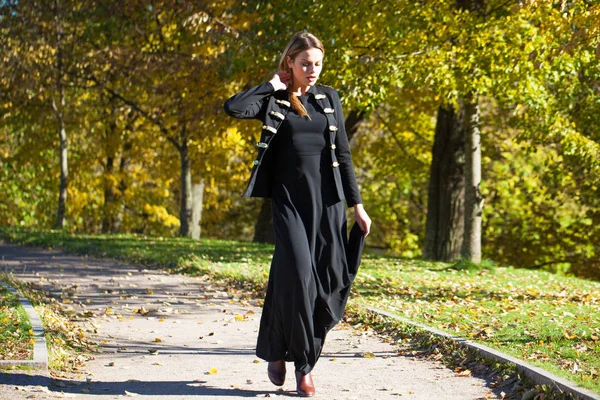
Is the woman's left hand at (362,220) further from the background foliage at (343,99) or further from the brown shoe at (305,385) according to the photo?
the background foliage at (343,99)

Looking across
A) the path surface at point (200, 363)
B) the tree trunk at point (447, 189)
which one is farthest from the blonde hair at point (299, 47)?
the tree trunk at point (447, 189)

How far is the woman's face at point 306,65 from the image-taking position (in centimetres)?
568

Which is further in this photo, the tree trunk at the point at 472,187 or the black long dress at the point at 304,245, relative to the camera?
the tree trunk at the point at 472,187

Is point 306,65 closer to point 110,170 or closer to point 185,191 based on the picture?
point 185,191

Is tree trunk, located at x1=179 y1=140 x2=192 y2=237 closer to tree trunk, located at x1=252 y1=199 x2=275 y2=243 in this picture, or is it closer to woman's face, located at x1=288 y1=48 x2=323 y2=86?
tree trunk, located at x1=252 y1=199 x2=275 y2=243

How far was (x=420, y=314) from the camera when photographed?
9.57 metres

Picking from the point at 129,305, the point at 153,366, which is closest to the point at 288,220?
the point at 153,366

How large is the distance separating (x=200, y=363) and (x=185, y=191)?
668 inches

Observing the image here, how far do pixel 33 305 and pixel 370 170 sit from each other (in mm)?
25557

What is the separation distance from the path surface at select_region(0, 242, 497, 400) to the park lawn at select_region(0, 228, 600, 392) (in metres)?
0.77

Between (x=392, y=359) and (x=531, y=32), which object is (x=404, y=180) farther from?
(x=392, y=359)

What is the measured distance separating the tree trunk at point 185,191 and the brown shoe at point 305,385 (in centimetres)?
1762

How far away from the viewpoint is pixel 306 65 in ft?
18.8

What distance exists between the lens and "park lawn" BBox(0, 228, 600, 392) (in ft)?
24.1
